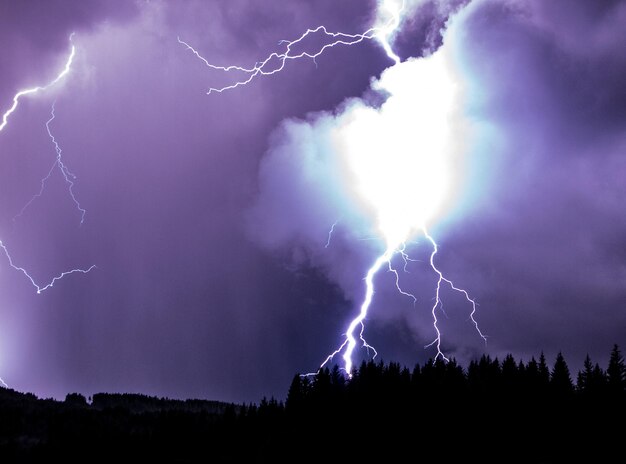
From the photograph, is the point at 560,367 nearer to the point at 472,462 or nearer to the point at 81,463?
the point at 472,462

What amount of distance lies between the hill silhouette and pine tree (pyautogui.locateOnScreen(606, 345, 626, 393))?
0.25 feet

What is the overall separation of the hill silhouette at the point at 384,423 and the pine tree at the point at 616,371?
0.25 feet

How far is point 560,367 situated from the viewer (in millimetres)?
47562

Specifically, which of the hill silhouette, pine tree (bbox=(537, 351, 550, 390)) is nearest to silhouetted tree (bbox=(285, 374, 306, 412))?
the hill silhouette

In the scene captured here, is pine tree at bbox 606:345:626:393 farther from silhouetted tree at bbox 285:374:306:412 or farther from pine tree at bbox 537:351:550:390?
silhouetted tree at bbox 285:374:306:412

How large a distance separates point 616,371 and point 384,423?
59.9 ft

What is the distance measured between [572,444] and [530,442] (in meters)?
2.86

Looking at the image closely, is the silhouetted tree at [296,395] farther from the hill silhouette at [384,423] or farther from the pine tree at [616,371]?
the pine tree at [616,371]

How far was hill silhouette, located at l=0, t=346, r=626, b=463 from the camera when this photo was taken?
4291 cm

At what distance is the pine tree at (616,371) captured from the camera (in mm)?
43450

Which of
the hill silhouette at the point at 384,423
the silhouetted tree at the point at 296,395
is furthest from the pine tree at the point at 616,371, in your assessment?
the silhouetted tree at the point at 296,395

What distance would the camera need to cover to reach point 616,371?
44.1 m

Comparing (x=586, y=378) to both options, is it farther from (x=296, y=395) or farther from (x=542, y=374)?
(x=296, y=395)

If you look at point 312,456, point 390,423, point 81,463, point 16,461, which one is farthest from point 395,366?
point 16,461
